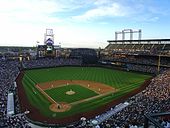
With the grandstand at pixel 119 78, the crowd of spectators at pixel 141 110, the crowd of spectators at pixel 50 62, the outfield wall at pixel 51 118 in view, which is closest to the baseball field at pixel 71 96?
the outfield wall at pixel 51 118

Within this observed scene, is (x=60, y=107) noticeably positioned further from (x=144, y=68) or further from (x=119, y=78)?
(x=144, y=68)

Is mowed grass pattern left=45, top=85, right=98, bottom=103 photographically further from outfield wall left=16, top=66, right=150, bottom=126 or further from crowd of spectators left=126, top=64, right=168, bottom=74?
crowd of spectators left=126, top=64, right=168, bottom=74

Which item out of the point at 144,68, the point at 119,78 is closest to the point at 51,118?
the point at 119,78

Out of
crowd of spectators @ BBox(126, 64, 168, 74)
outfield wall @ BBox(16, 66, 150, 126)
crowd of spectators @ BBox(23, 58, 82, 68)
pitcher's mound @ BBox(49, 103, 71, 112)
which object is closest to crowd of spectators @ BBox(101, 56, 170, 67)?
crowd of spectators @ BBox(126, 64, 168, 74)

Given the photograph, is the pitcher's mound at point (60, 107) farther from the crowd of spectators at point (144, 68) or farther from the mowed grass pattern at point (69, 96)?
the crowd of spectators at point (144, 68)

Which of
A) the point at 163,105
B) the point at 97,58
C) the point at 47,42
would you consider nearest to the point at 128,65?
the point at 97,58

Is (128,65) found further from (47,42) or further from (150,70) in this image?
(47,42)
